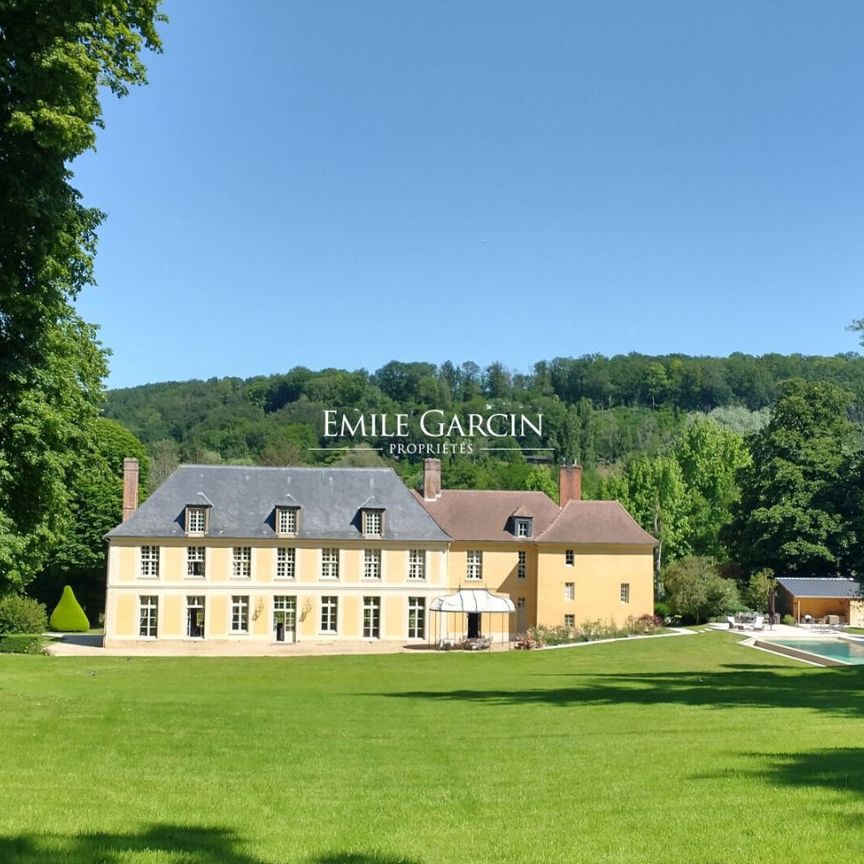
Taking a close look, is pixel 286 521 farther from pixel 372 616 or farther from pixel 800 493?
pixel 800 493

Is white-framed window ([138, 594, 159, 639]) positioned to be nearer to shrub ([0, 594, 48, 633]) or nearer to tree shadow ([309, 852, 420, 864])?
shrub ([0, 594, 48, 633])

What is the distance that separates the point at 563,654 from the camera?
3800 centimetres

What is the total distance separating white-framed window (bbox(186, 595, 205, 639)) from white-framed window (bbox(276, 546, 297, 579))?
12.1 ft

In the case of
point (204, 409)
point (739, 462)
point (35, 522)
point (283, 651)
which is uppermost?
point (204, 409)

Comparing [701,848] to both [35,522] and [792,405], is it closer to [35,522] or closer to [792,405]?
[35,522]

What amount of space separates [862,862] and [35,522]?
787 inches

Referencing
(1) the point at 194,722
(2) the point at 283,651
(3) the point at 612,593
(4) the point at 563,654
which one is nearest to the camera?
(1) the point at 194,722

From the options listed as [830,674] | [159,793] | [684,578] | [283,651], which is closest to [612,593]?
[684,578]

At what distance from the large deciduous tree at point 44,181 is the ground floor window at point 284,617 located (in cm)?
2586

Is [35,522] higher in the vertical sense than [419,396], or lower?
lower

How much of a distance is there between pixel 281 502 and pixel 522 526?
11788 millimetres

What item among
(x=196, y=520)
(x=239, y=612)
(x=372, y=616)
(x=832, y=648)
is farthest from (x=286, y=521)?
(x=832, y=648)

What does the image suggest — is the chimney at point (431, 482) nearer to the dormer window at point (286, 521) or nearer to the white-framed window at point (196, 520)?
the dormer window at point (286, 521)

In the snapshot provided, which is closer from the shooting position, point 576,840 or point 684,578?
point 576,840
